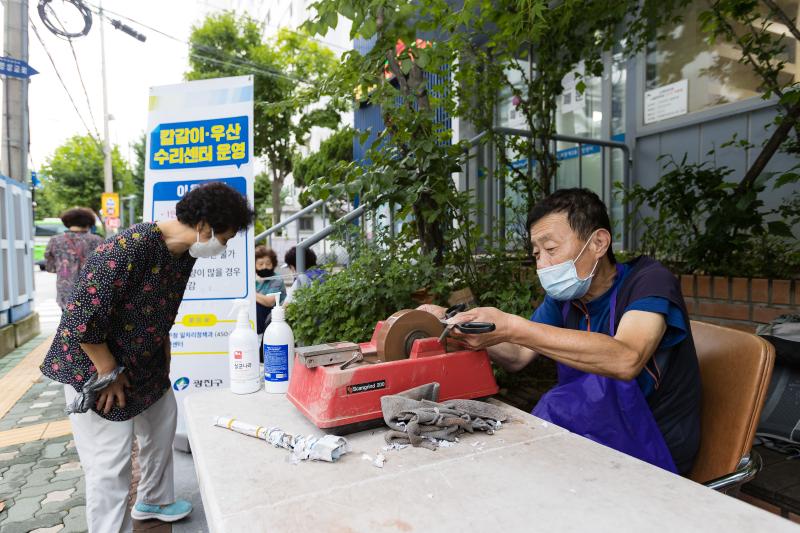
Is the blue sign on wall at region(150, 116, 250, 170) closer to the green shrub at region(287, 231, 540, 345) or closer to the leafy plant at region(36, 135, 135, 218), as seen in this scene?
the green shrub at region(287, 231, 540, 345)

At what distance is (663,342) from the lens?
145 centimetres

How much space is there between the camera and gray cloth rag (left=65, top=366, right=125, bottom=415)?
1.82m

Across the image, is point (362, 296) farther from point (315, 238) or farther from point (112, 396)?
point (112, 396)

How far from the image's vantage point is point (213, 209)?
2064 mm

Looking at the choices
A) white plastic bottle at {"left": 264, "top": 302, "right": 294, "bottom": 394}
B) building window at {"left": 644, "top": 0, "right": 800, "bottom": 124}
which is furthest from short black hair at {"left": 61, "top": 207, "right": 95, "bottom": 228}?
building window at {"left": 644, "top": 0, "right": 800, "bottom": 124}

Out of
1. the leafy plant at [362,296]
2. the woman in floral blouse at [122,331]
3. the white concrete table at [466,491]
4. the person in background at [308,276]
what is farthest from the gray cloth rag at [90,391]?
the person in background at [308,276]

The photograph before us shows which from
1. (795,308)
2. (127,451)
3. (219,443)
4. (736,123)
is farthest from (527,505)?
(736,123)

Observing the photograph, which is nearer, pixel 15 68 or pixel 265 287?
pixel 265 287

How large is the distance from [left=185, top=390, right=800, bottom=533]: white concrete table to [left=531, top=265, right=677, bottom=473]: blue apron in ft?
0.55

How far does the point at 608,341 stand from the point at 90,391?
1801 millimetres

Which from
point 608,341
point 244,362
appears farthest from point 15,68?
point 608,341

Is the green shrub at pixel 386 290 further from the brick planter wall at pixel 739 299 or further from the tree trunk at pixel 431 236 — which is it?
the brick planter wall at pixel 739 299

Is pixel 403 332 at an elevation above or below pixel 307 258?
below

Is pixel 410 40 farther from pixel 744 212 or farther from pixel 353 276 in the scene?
pixel 744 212
